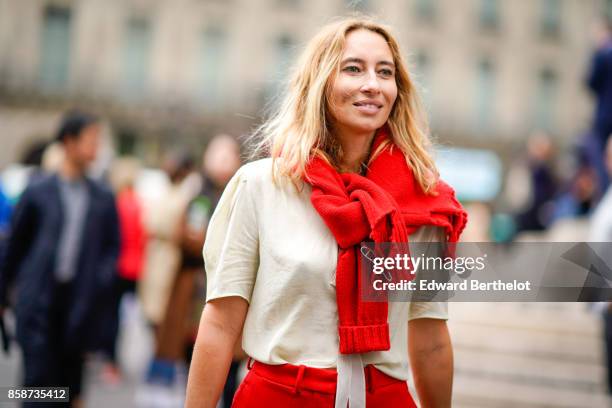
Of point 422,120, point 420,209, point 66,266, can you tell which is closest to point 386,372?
point 420,209

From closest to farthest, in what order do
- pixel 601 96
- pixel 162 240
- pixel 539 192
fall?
pixel 162 240, pixel 601 96, pixel 539 192

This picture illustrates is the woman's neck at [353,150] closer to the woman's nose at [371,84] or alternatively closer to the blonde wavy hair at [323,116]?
the blonde wavy hair at [323,116]

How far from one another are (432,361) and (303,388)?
497 millimetres

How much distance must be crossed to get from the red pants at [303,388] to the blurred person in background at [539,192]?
9479mm

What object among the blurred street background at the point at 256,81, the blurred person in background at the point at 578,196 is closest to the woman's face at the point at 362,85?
the blurred person in background at the point at 578,196

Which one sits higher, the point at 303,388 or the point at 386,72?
the point at 386,72

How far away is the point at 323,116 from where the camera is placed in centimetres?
274

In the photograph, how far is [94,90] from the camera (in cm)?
3341

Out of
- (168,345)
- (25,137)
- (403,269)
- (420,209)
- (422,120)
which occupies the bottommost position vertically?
(25,137)

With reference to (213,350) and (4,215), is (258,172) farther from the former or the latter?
(4,215)

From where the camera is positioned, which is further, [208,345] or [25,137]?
[25,137]

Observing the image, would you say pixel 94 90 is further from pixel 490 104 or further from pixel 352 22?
pixel 352 22

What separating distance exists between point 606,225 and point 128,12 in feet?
104

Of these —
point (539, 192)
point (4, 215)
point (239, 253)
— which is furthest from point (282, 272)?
point (539, 192)
